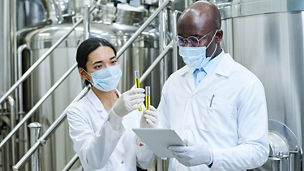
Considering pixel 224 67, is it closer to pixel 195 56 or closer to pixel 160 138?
pixel 195 56

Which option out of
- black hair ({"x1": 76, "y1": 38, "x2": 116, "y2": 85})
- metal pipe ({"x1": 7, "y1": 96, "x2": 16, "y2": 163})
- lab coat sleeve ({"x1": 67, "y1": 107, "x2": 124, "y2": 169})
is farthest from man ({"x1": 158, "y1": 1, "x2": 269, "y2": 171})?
metal pipe ({"x1": 7, "y1": 96, "x2": 16, "y2": 163})

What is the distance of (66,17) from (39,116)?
88 cm

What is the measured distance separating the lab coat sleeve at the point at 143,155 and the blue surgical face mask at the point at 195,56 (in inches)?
14.6

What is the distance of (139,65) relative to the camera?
382 centimetres

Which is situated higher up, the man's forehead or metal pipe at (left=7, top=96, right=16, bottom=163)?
the man's forehead

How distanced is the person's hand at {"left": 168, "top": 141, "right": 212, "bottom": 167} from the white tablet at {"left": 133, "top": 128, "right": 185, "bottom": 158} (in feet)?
0.07

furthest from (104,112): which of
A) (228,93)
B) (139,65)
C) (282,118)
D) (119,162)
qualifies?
(139,65)

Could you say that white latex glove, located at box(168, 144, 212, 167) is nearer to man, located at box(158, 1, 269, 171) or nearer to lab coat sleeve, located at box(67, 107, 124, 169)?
man, located at box(158, 1, 269, 171)

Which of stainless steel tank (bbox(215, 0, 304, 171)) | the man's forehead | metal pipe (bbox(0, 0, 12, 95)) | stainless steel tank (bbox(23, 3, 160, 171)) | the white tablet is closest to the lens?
the white tablet

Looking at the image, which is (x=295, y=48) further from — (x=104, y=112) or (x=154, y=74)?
(x=154, y=74)

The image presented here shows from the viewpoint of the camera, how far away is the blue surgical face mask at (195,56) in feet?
5.53

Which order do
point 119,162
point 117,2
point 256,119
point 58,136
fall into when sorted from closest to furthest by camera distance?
point 256,119 < point 119,162 < point 58,136 < point 117,2

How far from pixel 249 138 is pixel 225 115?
0.11 metres

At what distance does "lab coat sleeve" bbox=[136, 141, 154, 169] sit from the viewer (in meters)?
1.87
